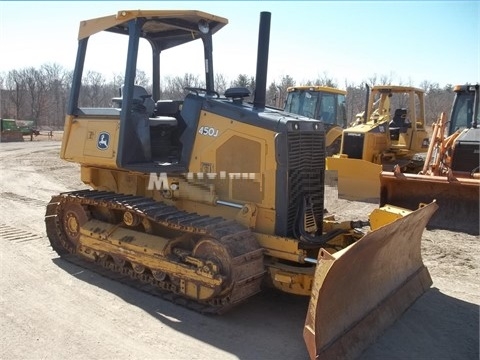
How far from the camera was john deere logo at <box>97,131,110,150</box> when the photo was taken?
5383mm

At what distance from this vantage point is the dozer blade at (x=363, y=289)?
341 centimetres

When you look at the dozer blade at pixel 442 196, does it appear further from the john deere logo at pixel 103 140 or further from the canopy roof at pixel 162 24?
the john deere logo at pixel 103 140

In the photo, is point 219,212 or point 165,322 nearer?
point 165,322

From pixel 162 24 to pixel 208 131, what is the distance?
1.55 meters

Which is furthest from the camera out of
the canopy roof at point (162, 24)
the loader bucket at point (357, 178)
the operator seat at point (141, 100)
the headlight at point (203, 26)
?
the loader bucket at point (357, 178)

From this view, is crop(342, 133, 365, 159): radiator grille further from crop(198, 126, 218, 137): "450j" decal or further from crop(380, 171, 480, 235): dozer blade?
crop(198, 126, 218, 137): "450j" decal

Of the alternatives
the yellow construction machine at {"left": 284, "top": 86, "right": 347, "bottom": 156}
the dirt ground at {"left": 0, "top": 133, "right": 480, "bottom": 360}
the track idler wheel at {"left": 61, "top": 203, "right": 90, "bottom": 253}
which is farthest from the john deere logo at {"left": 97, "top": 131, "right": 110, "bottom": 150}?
the yellow construction machine at {"left": 284, "top": 86, "right": 347, "bottom": 156}

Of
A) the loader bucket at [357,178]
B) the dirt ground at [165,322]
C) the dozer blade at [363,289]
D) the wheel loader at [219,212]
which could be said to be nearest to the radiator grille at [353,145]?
the loader bucket at [357,178]

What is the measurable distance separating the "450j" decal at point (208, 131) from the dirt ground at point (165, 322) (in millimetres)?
1798

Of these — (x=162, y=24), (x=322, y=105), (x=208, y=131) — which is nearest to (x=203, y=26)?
(x=162, y=24)

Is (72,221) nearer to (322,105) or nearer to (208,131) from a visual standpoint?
(208,131)

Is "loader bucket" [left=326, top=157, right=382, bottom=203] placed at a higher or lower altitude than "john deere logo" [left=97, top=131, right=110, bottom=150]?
lower

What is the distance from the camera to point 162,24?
18.0 ft

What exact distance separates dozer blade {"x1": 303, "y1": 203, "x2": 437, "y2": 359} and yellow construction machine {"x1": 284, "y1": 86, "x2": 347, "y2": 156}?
9154 mm
